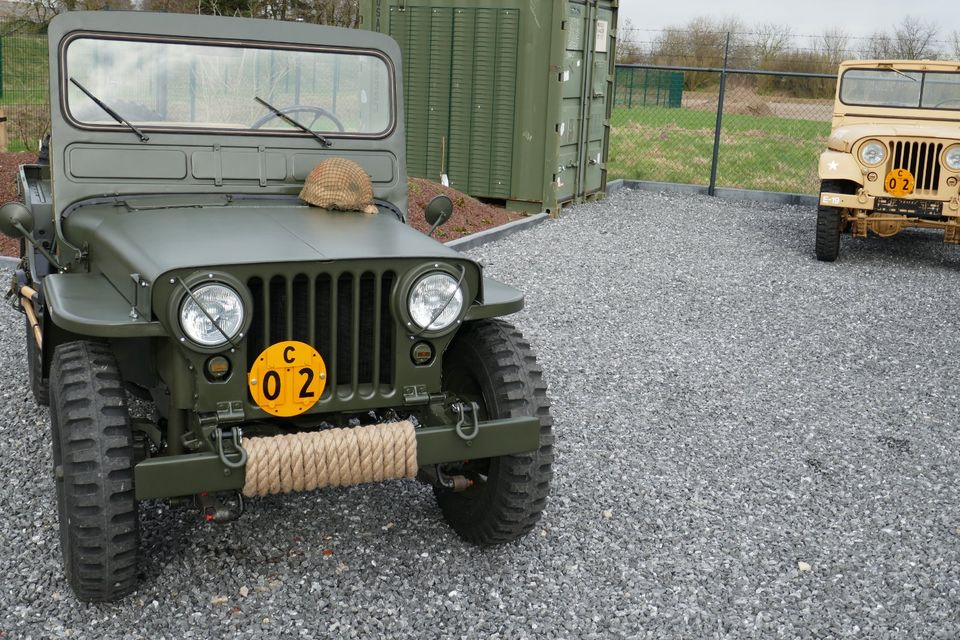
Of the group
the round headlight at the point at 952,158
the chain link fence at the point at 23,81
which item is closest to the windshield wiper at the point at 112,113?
the round headlight at the point at 952,158

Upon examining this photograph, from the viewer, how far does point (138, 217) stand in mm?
3498

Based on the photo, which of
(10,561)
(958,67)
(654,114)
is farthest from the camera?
(654,114)

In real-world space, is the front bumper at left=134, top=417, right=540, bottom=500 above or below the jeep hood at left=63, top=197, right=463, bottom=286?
below

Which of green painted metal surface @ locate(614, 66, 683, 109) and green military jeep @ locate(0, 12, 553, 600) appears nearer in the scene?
green military jeep @ locate(0, 12, 553, 600)

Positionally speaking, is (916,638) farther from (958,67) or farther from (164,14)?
(958,67)

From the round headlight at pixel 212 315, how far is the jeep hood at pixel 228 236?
78 mm

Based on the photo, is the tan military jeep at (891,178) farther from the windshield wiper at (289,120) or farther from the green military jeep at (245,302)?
the windshield wiper at (289,120)

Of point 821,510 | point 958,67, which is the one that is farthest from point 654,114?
point 821,510

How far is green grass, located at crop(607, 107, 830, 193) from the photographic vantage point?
14.8 metres

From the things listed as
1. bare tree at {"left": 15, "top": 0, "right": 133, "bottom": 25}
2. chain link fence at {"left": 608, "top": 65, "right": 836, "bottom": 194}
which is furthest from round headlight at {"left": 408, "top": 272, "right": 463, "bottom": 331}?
bare tree at {"left": 15, "top": 0, "right": 133, "bottom": 25}

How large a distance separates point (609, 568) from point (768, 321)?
12.7 feet

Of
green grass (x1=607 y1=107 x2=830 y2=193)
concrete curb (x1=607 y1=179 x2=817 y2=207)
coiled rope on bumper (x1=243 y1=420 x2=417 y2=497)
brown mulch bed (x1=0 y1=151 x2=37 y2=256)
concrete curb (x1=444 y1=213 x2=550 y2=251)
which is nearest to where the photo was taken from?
coiled rope on bumper (x1=243 y1=420 x2=417 y2=497)

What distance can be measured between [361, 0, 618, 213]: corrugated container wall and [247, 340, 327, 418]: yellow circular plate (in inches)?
294

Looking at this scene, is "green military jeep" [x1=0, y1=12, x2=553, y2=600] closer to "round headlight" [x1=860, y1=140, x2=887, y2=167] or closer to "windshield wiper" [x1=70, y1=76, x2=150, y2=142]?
"windshield wiper" [x1=70, y1=76, x2=150, y2=142]
